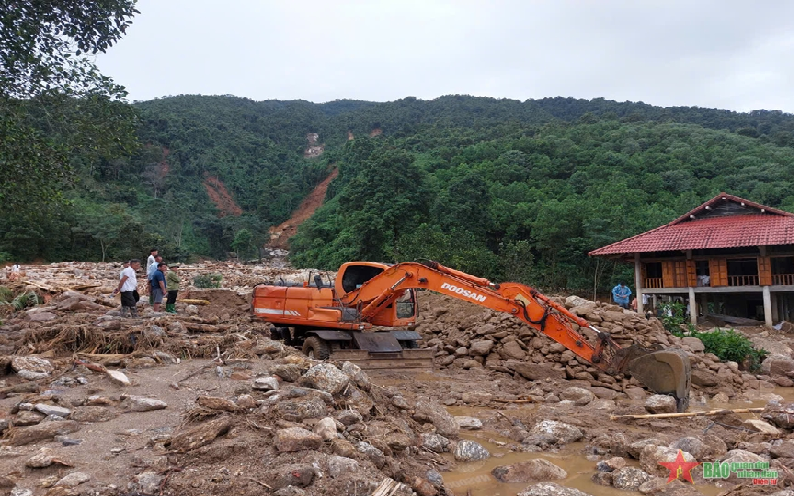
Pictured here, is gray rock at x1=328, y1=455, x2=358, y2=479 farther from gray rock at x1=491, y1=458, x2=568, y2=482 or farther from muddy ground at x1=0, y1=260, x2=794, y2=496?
gray rock at x1=491, y1=458, x2=568, y2=482

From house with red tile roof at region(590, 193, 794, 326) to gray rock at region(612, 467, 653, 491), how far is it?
54.0ft

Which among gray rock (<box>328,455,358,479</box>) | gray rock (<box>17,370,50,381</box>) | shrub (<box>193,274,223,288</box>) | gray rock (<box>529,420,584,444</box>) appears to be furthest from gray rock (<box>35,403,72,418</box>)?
shrub (<box>193,274,223,288</box>)

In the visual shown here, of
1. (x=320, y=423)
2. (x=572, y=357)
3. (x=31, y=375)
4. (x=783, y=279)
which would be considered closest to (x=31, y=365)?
(x=31, y=375)

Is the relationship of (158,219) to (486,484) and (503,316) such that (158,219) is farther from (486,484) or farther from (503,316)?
(486,484)

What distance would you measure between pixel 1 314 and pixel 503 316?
1049cm

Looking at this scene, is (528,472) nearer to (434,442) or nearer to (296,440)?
(434,442)

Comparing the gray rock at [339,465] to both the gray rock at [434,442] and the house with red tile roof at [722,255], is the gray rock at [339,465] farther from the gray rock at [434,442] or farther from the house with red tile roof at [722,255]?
the house with red tile roof at [722,255]

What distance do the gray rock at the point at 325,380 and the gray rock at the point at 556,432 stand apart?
7.69ft

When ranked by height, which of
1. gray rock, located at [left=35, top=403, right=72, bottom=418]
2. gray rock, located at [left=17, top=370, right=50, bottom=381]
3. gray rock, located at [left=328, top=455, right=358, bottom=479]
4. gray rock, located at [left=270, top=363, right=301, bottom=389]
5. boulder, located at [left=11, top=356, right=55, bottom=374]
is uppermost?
boulder, located at [left=11, top=356, right=55, bottom=374]

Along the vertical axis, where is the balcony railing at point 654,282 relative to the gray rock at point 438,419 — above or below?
above

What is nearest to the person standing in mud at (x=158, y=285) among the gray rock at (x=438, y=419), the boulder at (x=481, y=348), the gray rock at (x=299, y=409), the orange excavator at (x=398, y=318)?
the orange excavator at (x=398, y=318)

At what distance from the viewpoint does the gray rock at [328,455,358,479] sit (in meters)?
4.24

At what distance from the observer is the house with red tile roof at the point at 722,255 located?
19719 mm

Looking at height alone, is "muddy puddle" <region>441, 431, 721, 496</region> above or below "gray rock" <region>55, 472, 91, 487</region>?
below
